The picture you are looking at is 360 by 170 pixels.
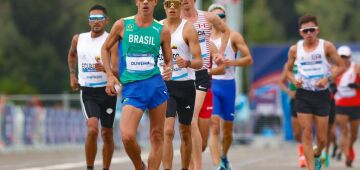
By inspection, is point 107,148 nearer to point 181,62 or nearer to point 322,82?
point 181,62

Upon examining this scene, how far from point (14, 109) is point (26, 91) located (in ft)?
84.6

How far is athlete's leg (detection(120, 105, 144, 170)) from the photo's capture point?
1473 centimetres

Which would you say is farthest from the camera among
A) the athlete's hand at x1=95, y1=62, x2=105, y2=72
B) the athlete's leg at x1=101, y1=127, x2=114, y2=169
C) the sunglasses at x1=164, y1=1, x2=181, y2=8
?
the athlete's leg at x1=101, y1=127, x2=114, y2=169

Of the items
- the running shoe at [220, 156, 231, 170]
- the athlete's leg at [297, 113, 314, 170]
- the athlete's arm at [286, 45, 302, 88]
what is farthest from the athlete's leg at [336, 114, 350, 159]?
the athlete's leg at [297, 113, 314, 170]

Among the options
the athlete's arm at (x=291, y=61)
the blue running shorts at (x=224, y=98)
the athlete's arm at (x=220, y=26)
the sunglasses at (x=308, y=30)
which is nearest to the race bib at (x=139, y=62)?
the athlete's arm at (x=220, y=26)

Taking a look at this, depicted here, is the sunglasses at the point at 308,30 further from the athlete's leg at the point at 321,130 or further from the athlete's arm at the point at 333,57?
the athlete's leg at the point at 321,130

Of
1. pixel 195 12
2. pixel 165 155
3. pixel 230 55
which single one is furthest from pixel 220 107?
pixel 165 155

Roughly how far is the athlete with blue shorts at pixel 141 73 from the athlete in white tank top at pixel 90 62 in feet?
9.15

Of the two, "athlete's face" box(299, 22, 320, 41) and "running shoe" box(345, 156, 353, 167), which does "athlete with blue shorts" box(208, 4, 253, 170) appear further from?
"running shoe" box(345, 156, 353, 167)

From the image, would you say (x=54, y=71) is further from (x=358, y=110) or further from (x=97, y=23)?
(x=97, y=23)

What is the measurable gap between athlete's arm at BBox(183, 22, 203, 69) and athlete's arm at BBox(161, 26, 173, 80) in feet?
1.91

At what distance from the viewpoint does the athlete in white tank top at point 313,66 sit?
748 inches

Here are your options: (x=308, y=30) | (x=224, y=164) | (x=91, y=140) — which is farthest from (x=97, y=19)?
(x=224, y=164)

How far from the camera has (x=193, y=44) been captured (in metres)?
16.3
